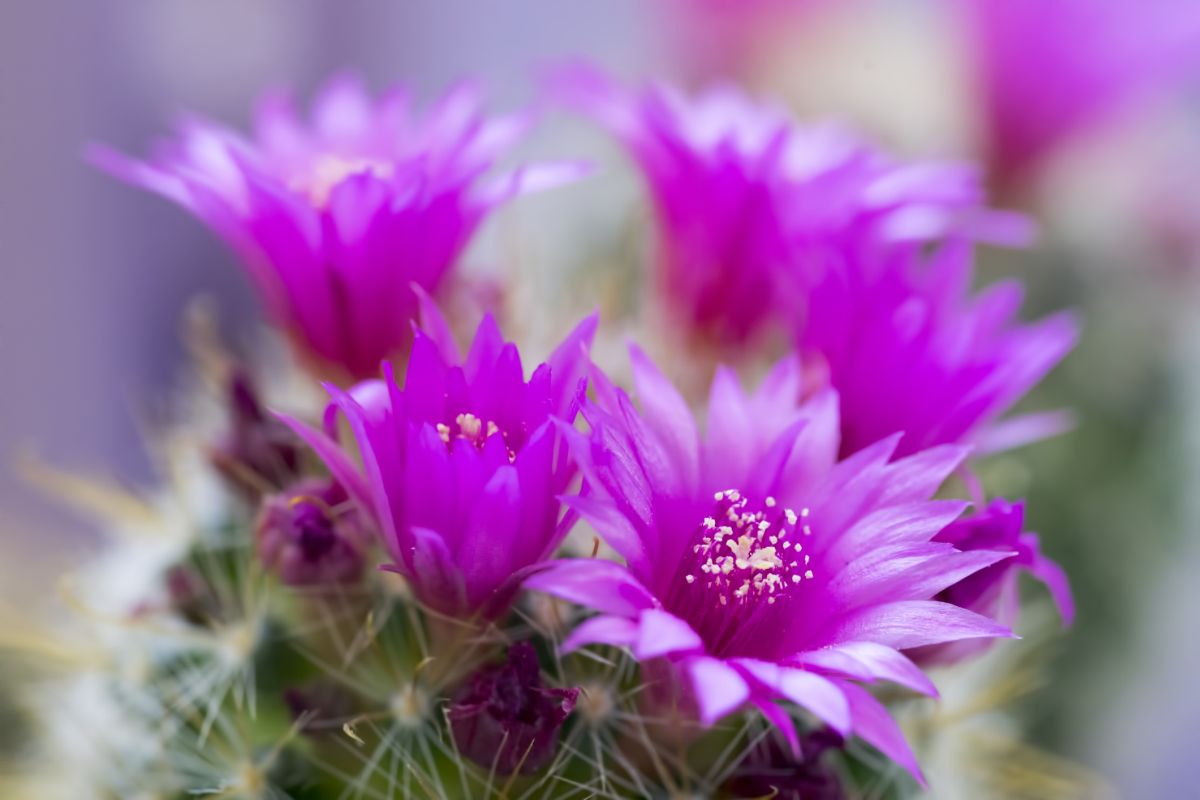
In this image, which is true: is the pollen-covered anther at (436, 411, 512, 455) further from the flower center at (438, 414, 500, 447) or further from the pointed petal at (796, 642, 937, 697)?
the pointed petal at (796, 642, 937, 697)

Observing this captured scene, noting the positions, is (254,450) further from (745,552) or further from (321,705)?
(745,552)

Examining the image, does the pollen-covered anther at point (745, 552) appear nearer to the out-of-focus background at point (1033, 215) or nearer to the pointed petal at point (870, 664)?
the pointed petal at point (870, 664)

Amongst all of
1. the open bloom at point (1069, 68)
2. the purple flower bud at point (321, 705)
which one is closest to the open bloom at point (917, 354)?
the purple flower bud at point (321, 705)

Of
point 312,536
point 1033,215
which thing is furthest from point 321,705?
point 1033,215

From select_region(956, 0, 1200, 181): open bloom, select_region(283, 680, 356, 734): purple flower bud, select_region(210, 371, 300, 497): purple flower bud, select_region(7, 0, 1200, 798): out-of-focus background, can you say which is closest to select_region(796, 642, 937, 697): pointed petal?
select_region(283, 680, 356, 734): purple flower bud

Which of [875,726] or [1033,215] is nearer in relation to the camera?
[875,726]

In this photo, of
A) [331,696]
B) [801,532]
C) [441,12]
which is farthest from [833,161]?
[441,12]
